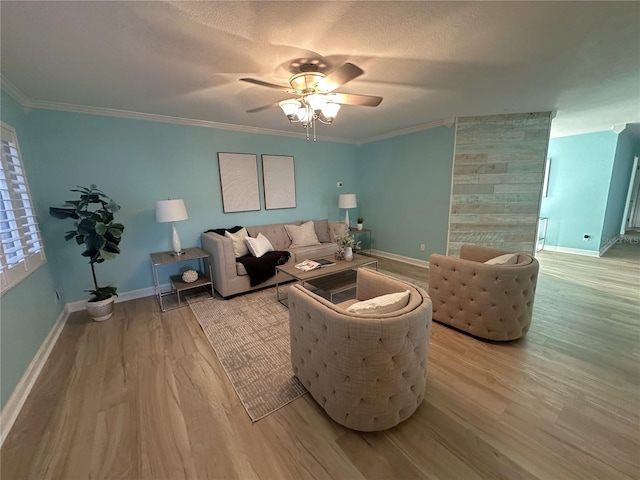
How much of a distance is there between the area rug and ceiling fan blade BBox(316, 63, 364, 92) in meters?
2.27

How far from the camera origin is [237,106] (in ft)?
10.1

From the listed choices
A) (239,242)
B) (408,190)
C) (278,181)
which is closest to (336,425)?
(239,242)

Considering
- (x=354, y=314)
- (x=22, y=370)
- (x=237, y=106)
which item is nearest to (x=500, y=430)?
(x=354, y=314)

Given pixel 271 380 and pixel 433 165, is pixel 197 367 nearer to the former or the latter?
pixel 271 380

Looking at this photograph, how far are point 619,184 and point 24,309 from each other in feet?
32.0

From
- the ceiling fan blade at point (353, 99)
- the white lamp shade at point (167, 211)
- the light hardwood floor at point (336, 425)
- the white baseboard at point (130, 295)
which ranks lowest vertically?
the light hardwood floor at point (336, 425)

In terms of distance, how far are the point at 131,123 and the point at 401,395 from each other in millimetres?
4155

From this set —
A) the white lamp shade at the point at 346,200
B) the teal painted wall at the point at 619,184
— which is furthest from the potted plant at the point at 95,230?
the teal painted wall at the point at 619,184

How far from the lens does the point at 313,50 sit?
6.16ft

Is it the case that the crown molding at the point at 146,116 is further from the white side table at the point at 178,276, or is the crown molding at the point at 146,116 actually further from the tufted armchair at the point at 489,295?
the tufted armchair at the point at 489,295

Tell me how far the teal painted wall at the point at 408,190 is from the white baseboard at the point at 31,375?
4.69m

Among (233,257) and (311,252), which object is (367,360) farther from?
(311,252)

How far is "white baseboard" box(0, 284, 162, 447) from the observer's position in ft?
5.22

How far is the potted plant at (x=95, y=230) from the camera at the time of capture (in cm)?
265
